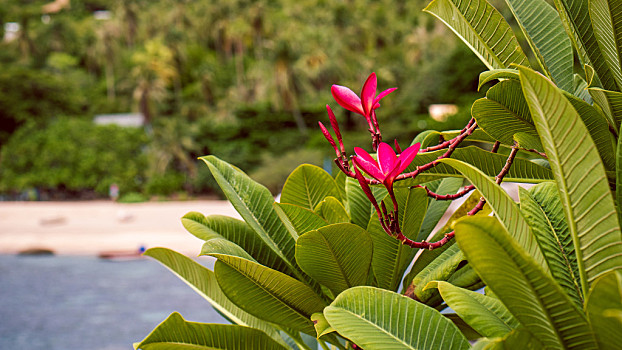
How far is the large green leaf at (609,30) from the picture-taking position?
0.43 m

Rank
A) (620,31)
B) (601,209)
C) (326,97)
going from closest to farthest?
(601,209), (620,31), (326,97)

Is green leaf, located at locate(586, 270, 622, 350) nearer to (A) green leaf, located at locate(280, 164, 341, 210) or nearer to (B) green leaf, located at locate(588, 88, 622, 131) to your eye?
(B) green leaf, located at locate(588, 88, 622, 131)

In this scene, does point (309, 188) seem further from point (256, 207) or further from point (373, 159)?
point (373, 159)

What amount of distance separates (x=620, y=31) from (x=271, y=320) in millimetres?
443

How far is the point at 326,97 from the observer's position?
1791cm

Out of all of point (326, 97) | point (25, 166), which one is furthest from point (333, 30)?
point (25, 166)

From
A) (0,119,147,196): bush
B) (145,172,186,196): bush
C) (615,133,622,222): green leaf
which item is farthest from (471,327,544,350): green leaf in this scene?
(0,119,147,196): bush

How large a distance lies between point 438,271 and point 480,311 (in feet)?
0.32

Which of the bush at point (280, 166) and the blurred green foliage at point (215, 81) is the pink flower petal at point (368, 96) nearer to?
the blurred green foliage at point (215, 81)

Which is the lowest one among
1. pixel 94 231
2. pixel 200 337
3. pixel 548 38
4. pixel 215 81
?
pixel 94 231

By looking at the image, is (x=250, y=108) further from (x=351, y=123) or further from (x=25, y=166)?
(x=25, y=166)

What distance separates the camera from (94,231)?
30.1ft

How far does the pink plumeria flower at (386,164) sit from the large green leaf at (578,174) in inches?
4.8

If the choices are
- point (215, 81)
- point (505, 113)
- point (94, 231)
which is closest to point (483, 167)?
point (505, 113)
